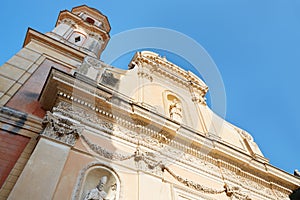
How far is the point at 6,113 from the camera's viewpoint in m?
5.64

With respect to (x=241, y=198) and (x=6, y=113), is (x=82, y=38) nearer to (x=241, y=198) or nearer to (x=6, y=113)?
(x=6, y=113)

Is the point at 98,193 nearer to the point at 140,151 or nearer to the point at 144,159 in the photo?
the point at 144,159

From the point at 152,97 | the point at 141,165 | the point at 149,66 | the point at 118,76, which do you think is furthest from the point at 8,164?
the point at 149,66

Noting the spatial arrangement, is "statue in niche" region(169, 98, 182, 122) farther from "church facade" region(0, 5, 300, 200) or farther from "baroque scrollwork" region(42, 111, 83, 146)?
"baroque scrollwork" region(42, 111, 83, 146)

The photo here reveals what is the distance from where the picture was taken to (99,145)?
603 cm

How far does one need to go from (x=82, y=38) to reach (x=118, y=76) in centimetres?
474

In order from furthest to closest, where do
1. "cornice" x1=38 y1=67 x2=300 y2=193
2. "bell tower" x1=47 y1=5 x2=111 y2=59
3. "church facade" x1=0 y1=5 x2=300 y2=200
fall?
"bell tower" x1=47 y1=5 x2=111 y2=59 < "cornice" x1=38 y1=67 x2=300 y2=193 < "church facade" x1=0 y1=5 x2=300 y2=200

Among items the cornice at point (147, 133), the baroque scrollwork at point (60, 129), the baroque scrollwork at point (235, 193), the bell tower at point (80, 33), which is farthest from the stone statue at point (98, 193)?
the bell tower at point (80, 33)

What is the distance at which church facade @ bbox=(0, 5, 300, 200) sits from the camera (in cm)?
489

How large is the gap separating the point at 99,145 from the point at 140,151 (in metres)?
1.23

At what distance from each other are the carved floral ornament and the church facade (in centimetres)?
3

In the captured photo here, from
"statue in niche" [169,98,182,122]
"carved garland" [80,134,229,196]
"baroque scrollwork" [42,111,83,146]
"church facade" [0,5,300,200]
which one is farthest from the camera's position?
"statue in niche" [169,98,182,122]

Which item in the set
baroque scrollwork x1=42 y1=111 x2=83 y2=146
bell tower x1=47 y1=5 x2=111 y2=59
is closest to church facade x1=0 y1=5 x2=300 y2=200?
baroque scrollwork x1=42 y1=111 x2=83 y2=146

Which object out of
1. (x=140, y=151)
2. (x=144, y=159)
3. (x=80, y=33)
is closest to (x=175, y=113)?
(x=140, y=151)
